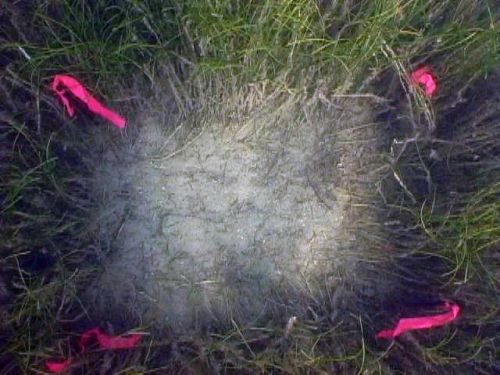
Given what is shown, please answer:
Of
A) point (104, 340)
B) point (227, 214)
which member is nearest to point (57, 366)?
point (104, 340)

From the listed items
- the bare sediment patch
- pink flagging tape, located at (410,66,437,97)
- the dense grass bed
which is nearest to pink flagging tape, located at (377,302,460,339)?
the dense grass bed

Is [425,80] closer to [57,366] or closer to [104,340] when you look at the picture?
[104,340]

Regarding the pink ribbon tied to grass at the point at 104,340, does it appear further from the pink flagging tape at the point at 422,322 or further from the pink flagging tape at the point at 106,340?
the pink flagging tape at the point at 422,322

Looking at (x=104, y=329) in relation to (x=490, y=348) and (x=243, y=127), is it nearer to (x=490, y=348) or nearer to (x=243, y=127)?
(x=243, y=127)

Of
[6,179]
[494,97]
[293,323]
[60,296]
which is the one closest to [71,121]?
[6,179]

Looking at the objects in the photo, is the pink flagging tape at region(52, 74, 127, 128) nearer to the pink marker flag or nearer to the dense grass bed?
the dense grass bed

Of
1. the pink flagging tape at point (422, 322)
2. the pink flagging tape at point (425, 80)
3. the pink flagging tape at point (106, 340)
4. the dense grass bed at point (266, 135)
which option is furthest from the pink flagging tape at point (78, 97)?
the pink flagging tape at point (422, 322)
